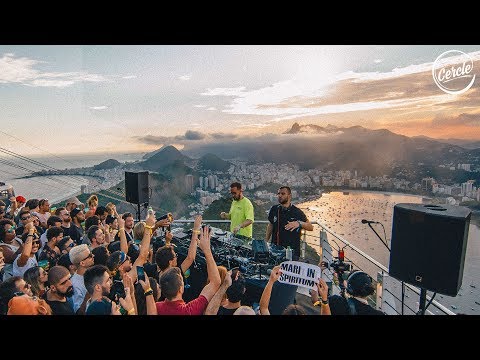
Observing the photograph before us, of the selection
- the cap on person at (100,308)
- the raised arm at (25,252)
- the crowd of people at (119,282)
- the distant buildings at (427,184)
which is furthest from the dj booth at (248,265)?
the distant buildings at (427,184)

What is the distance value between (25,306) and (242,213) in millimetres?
2353

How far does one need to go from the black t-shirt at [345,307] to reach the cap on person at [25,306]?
5.76 feet

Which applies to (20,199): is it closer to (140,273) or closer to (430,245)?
(140,273)

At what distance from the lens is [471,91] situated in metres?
3.68

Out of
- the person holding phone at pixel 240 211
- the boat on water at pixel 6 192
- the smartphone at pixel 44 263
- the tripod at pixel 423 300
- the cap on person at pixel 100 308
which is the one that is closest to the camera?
the cap on person at pixel 100 308

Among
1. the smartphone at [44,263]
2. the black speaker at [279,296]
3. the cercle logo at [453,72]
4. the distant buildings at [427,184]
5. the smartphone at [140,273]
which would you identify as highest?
the cercle logo at [453,72]

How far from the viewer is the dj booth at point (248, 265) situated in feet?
8.73

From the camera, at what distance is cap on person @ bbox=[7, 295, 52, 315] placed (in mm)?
1909

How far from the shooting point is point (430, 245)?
209 centimetres

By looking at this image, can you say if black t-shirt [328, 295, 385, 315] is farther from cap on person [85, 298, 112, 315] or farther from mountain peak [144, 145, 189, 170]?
mountain peak [144, 145, 189, 170]

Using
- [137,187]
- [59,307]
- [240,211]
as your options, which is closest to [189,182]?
[137,187]

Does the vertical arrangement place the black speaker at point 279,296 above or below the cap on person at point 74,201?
below

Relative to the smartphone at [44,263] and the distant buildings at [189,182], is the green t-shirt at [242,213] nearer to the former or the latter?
the distant buildings at [189,182]
